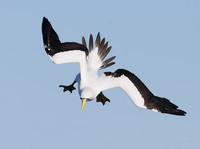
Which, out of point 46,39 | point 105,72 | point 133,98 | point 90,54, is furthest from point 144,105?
point 46,39

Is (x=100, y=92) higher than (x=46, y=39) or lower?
lower

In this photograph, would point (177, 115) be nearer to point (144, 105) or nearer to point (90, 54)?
point (144, 105)

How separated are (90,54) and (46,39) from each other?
1939 mm

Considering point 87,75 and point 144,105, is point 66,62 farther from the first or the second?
point 144,105

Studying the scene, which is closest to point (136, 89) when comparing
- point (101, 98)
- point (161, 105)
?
point (161, 105)

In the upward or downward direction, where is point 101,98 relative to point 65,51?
downward

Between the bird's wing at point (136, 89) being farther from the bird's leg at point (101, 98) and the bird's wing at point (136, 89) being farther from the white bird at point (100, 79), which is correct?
the bird's leg at point (101, 98)

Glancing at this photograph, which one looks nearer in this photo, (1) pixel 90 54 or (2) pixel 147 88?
(2) pixel 147 88

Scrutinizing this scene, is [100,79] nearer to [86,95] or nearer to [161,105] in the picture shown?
[86,95]

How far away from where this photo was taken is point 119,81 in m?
19.5

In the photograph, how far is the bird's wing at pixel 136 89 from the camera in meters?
19.2

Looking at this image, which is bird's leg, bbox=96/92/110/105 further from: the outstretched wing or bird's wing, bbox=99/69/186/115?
the outstretched wing

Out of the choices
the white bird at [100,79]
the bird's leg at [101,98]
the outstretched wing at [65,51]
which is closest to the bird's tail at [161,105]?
the white bird at [100,79]

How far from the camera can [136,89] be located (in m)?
19.4
